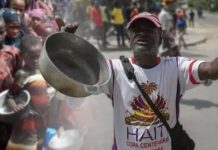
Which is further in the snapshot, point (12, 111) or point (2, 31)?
point (2, 31)

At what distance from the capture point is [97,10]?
18016mm

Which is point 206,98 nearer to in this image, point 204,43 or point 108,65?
point 108,65

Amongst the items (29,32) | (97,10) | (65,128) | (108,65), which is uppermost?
(108,65)

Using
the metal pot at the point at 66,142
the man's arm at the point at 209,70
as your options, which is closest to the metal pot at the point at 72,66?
the man's arm at the point at 209,70

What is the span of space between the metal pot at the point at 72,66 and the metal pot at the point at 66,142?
2.11 meters

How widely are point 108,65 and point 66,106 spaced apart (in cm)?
208

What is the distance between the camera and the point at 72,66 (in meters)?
2.79

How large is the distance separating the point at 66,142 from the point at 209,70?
231cm


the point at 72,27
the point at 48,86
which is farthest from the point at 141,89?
the point at 48,86

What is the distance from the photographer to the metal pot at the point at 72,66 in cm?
255

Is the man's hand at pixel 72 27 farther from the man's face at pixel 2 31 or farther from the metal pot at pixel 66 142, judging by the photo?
the metal pot at pixel 66 142

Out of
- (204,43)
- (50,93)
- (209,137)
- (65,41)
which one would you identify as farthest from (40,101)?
Result: (204,43)

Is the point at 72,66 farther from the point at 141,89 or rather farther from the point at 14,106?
the point at 14,106

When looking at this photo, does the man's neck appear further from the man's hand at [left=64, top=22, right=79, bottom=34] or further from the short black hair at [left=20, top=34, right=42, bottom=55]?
the short black hair at [left=20, top=34, right=42, bottom=55]
